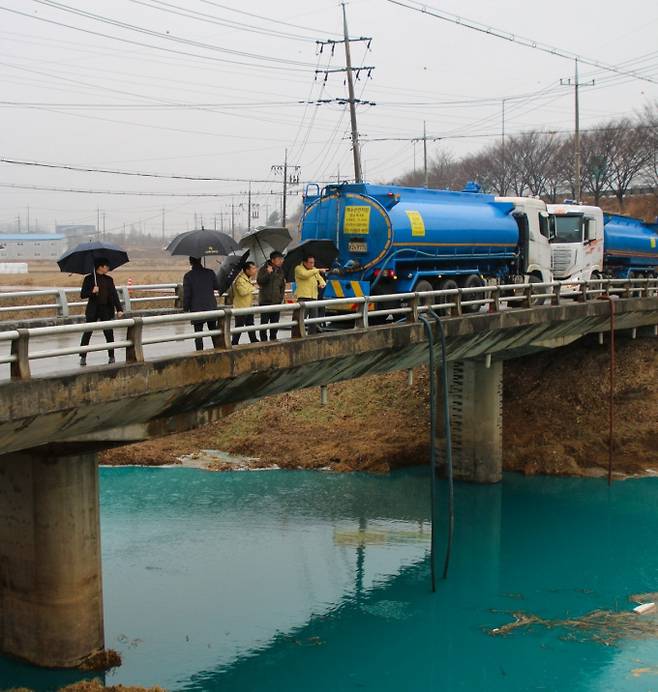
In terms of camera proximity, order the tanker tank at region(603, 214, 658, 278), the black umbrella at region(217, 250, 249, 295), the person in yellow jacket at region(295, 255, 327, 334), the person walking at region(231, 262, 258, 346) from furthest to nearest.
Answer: the tanker tank at region(603, 214, 658, 278) → the person in yellow jacket at region(295, 255, 327, 334) → the black umbrella at region(217, 250, 249, 295) → the person walking at region(231, 262, 258, 346)

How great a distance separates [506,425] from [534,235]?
6571mm

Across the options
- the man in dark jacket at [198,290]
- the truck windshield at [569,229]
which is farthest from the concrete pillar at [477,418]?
the man in dark jacket at [198,290]

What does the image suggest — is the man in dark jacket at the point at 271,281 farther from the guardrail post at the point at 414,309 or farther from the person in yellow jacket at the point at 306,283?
the guardrail post at the point at 414,309

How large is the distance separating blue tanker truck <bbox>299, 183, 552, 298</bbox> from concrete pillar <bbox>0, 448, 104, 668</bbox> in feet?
26.9

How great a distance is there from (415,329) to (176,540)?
787cm

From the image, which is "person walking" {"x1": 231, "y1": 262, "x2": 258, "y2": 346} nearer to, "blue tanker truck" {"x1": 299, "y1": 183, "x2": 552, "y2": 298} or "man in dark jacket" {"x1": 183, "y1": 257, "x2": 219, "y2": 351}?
"man in dark jacket" {"x1": 183, "y1": 257, "x2": 219, "y2": 351}

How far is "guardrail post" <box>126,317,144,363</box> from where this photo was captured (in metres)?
12.0

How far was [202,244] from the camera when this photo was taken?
14.3 meters

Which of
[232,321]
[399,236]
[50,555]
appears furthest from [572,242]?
[50,555]

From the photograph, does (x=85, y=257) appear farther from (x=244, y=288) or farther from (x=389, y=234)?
(x=389, y=234)

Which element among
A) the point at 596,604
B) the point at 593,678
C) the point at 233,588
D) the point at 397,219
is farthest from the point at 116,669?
the point at 397,219

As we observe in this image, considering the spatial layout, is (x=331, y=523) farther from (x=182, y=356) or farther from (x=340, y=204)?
(x=182, y=356)

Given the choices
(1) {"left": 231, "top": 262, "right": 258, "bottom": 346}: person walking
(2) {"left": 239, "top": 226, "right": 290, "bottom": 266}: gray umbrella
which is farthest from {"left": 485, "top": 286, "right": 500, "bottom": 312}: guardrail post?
(1) {"left": 231, "top": 262, "right": 258, "bottom": 346}: person walking

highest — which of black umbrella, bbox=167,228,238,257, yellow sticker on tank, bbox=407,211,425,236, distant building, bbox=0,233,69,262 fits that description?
distant building, bbox=0,233,69,262
